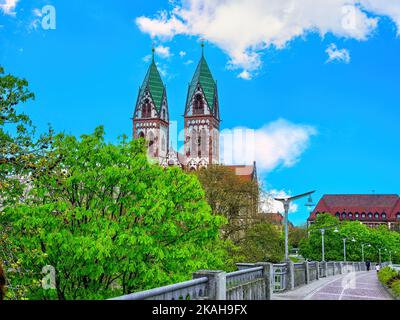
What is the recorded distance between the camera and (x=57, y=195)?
2112 centimetres

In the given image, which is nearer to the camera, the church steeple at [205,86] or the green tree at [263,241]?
the green tree at [263,241]

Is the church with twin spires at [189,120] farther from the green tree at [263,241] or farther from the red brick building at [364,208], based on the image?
the green tree at [263,241]

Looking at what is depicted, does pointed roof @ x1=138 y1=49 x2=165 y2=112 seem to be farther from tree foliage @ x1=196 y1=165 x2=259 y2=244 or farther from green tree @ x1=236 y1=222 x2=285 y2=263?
green tree @ x1=236 y1=222 x2=285 y2=263

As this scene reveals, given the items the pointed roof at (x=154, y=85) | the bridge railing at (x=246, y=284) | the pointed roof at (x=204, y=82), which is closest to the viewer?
the bridge railing at (x=246, y=284)

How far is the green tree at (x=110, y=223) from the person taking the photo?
19750 mm

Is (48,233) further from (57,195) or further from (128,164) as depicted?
(128,164)

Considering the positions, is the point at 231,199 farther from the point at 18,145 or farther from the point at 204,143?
the point at 204,143

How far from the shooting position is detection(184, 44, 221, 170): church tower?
113500 mm

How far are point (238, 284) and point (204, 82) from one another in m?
108

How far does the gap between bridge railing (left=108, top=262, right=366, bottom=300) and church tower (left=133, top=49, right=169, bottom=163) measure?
9167 cm

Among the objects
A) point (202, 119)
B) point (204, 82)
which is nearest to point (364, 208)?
point (202, 119)

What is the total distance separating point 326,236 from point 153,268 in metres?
75.9

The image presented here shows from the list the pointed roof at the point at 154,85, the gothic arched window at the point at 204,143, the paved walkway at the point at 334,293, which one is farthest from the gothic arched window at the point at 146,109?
the paved walkway at the point at 334,293
